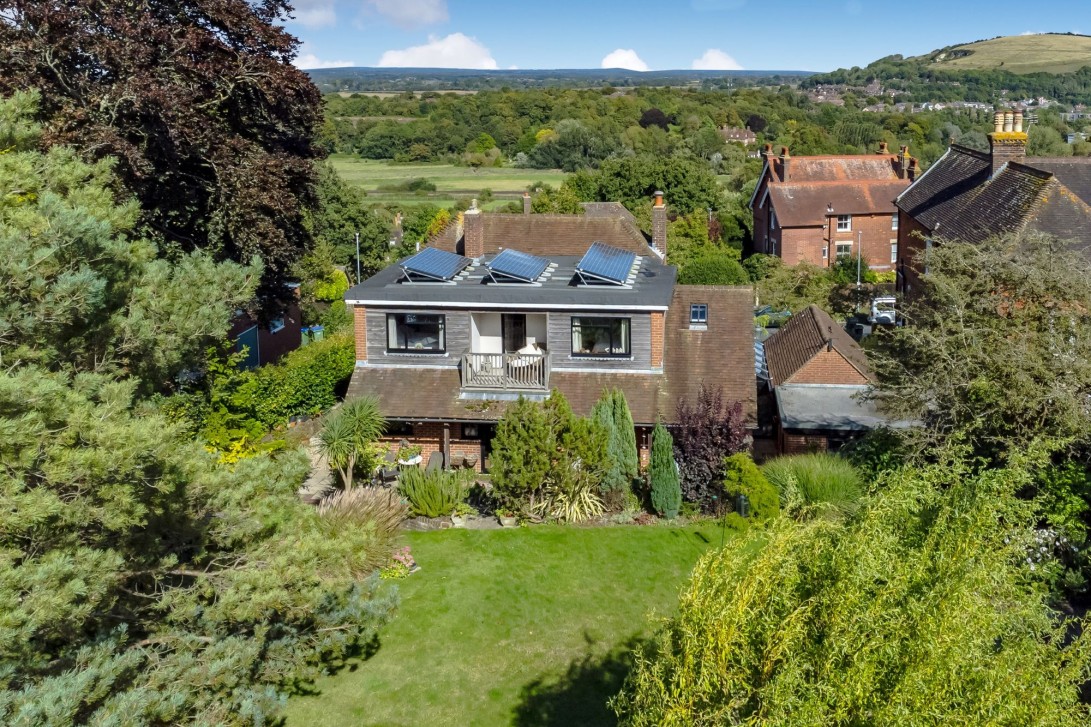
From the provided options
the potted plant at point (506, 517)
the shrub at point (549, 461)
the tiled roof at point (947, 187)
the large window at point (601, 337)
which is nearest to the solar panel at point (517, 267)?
the large window at point (601, 337)

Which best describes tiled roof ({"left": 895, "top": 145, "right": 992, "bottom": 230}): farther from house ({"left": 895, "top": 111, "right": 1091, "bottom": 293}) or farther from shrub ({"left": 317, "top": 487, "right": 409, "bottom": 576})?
shrub ({"left": 317, "top": 487, "right": 409, "bottom": 576})

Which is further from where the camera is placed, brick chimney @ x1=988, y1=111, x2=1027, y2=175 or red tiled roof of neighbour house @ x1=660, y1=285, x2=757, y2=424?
brick chimney @ x1=988, y1=111, x2=1027, y2=175

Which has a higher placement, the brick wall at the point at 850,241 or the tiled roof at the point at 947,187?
the tiled roof at the point at 947,187

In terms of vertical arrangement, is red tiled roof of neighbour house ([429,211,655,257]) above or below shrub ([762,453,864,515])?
above

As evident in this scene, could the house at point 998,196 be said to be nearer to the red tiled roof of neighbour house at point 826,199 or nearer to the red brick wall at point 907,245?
the red brick wall at point 907,245

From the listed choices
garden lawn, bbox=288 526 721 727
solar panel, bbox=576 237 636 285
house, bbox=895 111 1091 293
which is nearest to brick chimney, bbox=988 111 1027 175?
house, bbox=895 111 1091 293

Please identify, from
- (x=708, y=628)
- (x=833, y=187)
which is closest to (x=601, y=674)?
(x=708, y=628)
